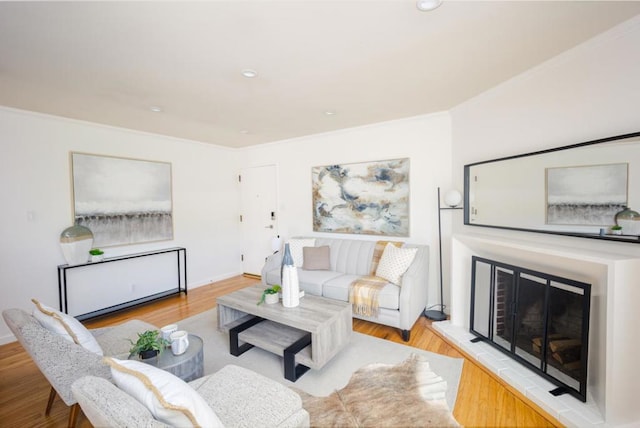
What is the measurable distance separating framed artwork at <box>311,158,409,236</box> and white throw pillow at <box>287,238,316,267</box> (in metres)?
0.36

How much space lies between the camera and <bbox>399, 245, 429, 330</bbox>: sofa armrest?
2752 mm

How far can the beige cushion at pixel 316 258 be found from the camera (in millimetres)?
3705

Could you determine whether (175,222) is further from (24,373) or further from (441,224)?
(441,224)

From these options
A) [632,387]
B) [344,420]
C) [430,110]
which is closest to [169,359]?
[344,420]

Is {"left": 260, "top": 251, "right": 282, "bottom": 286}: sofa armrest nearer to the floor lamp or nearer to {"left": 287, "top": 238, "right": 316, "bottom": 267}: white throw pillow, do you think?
{"left": 287, "top": 238, "right": 316, "bottom": 267}: white throw pillow

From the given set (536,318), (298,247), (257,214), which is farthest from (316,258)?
(536,318)

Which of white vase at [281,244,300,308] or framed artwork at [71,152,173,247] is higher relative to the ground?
framed artwork at [71,152,173,247]

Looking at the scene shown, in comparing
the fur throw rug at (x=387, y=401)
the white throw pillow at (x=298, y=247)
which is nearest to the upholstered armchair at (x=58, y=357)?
the fur throw rug at (x=387, y=401)

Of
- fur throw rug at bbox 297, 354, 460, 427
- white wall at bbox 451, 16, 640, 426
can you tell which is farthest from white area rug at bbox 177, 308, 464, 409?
white wall at bbox 451, 16, 640, 426

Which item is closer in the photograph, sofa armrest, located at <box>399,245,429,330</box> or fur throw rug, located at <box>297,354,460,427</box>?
fur throw rug, located at <box>297,354,460,427</box>

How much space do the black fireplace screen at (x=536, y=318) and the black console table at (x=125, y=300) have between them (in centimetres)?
394

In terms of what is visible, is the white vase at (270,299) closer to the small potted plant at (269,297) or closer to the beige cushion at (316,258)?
the small potted plant at (269,297)

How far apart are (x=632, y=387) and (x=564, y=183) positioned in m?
1.26

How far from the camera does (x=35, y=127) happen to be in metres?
3.06
